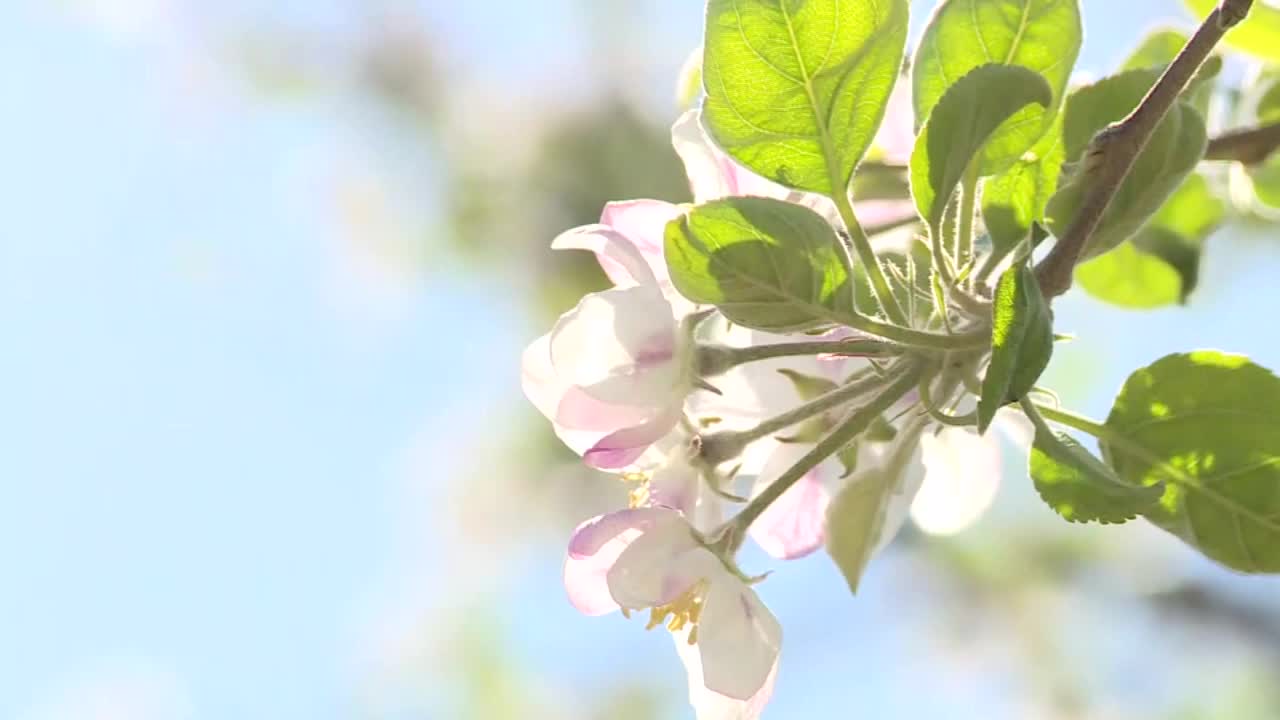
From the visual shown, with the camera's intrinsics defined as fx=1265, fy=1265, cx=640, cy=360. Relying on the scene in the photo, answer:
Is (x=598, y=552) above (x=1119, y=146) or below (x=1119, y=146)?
below

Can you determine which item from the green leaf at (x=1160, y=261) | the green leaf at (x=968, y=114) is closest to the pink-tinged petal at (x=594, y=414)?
the green leaf at (x=968, y=114)

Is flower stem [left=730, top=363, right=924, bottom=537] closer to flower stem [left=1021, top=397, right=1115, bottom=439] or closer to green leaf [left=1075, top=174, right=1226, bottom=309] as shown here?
flower stem [left=1021, top=397, right=1115, bottom=439]

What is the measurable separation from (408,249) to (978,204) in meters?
2.56

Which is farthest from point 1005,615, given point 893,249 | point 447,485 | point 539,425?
point 893,249

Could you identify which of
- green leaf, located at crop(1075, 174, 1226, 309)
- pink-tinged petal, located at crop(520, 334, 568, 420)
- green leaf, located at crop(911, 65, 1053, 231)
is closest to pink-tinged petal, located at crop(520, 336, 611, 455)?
pink-tinged petal, located at crop(520, 334, 568, 420)

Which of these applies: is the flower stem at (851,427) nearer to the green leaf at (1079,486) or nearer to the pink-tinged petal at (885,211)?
the green leaf at (1079,486)

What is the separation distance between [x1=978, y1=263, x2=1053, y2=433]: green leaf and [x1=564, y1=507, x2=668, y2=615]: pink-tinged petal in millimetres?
104

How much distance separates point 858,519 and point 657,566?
0.10m

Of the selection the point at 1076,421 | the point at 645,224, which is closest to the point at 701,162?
the point at 645,224

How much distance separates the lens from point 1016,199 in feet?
1.25

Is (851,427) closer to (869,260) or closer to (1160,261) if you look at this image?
(869,260)

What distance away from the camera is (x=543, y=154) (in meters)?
2.83

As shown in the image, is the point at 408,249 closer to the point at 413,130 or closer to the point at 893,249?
the point at 413,130

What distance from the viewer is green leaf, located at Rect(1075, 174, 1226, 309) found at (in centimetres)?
51
